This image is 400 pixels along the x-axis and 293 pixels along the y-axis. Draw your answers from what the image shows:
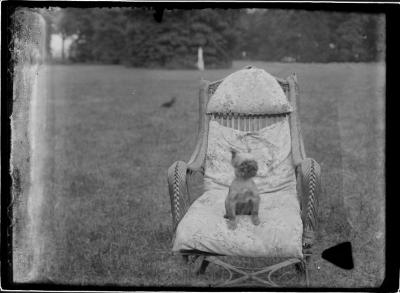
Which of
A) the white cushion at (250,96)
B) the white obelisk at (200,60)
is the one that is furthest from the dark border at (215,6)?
the white obelisk at (200,60)

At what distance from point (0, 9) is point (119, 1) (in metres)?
0.80

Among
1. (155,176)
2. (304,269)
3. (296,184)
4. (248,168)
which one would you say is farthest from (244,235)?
(155,176)

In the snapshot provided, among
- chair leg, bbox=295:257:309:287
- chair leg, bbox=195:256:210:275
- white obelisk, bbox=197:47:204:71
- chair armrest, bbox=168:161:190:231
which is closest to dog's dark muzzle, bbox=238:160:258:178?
chair armrest, bbox=168:161:190:231

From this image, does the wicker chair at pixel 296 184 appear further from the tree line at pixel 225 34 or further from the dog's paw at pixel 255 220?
the tree line at pixel 225 34

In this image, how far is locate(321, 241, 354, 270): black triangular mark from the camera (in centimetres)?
480

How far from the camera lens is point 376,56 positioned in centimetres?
432

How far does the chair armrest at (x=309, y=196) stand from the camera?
3.97 meters

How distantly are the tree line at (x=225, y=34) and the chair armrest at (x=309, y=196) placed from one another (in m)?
0.98

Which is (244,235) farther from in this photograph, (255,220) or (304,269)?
(304,269)

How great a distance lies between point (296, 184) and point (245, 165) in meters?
1.12

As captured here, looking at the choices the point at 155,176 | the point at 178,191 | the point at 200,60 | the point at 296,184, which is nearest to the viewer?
the point at 178,191

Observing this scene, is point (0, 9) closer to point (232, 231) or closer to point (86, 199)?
point (232, 231)

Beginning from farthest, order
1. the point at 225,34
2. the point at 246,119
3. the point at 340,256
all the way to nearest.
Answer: the point at 225,34 < the point at 246,119 < the point at 340,256

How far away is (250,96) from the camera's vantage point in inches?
195
